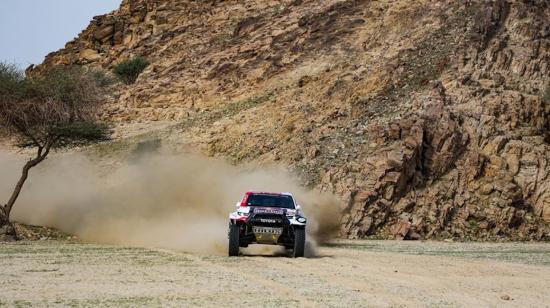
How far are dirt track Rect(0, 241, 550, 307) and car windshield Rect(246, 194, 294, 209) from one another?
1.59 meters

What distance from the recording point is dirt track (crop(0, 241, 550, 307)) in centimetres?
1270

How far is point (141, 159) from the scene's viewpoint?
5022 centimetres

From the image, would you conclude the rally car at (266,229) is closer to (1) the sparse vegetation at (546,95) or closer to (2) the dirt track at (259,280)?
(2) the dirt track at (259,280)

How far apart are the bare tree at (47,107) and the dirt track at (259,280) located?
10.3 meters

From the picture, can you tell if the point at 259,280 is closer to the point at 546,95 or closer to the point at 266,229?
the point at 266,229

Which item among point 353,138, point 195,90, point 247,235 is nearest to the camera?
point 247,235

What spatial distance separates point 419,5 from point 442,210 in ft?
76.4

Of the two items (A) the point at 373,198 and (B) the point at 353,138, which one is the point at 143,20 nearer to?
(B) the point at 353,138

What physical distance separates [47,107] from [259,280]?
2075 cm

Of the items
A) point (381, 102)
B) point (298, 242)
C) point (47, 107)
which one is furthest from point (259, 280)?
point (381, 102)

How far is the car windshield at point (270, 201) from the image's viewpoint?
927 inches

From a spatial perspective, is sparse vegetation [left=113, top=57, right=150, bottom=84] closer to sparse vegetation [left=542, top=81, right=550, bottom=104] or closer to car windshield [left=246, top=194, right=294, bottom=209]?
sparse vegetation [left=542, top=81, right=550, bottom=104]

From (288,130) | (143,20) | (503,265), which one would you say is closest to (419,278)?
(503,265)

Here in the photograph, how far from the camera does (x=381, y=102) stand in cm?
4828
